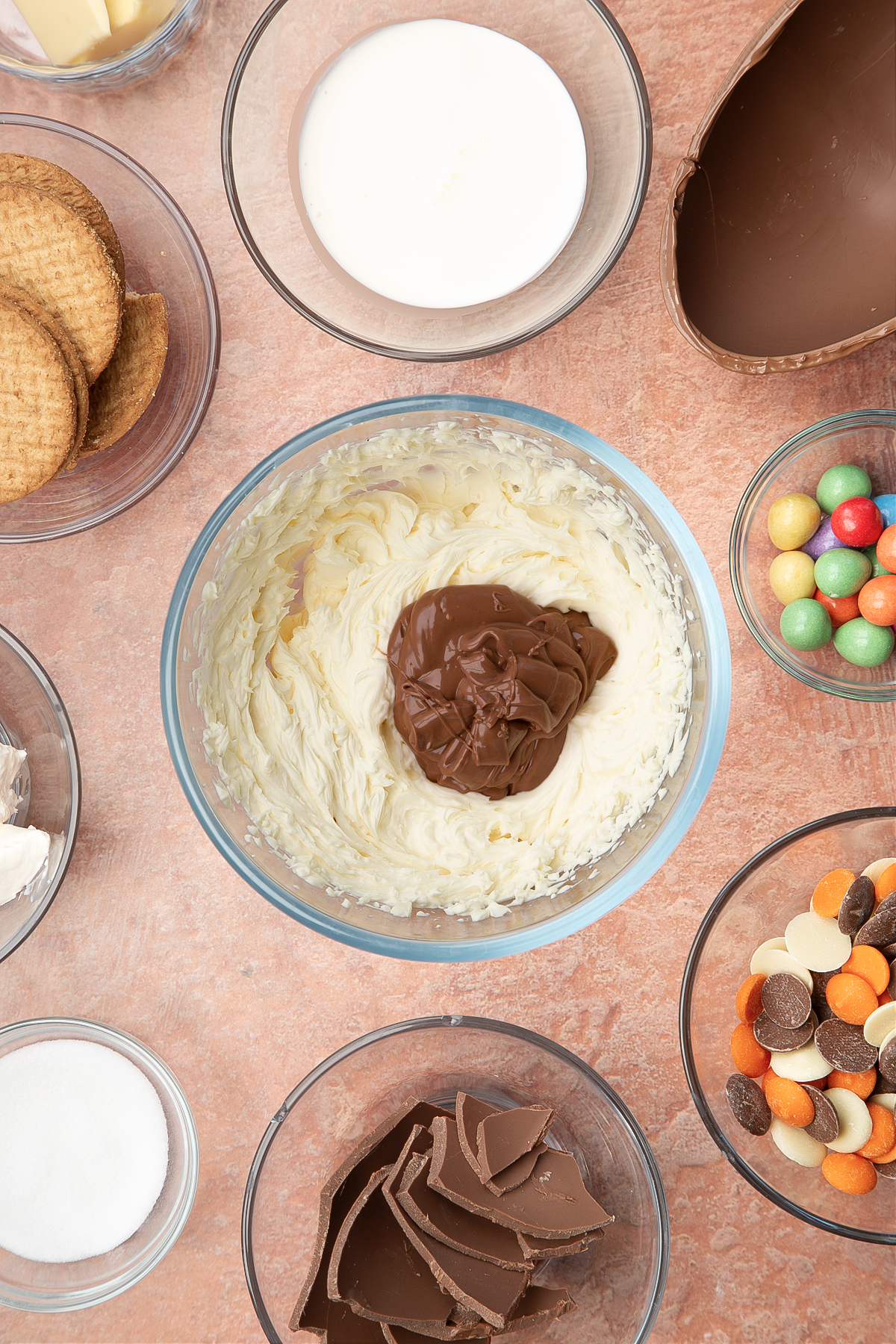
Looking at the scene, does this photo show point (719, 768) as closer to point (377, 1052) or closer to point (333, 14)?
point (377, 1052)

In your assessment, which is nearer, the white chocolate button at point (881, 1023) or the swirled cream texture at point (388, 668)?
the white chocolate button at point (881, 1023)

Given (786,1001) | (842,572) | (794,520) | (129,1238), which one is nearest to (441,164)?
(794,520)

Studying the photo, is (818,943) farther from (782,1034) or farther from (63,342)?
(63,342)

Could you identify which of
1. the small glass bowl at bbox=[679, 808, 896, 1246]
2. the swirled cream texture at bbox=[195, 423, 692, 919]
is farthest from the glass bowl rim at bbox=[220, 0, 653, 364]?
the small glass bowl at bbox=[679, 808, 896, 1246]

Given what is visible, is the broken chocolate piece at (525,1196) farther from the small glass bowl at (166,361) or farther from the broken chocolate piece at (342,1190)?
the small glass bowl at (166,361)

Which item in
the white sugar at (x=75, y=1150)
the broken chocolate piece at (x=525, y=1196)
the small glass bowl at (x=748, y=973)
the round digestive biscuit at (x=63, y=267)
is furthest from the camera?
the white sugar at (x=75, y=1150)

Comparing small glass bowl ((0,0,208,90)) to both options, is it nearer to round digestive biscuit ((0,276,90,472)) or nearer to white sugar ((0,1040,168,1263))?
round digestive biscuit ((0,276,90,472))

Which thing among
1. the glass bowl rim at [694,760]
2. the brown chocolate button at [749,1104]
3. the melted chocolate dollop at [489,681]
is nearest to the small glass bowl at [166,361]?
the glass bowl rim at [694,760]
